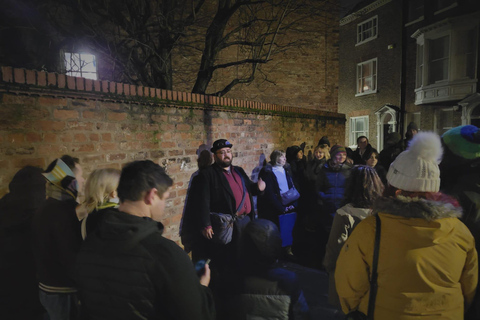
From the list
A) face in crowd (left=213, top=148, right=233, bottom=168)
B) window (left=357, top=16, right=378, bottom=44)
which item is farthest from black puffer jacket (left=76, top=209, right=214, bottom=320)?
window (left=357, top=16, right=378, bottom=44)

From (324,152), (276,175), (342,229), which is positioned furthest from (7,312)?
(324,152)

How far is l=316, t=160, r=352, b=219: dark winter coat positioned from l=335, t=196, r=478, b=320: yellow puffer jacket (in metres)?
2.62

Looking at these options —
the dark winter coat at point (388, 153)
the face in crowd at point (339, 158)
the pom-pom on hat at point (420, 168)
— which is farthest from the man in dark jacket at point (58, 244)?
the dark winter coat at point (388, 153)

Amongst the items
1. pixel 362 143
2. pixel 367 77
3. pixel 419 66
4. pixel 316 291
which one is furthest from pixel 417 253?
pixel 367 77

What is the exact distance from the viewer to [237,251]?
88.3 inches

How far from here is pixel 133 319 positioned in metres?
1.27

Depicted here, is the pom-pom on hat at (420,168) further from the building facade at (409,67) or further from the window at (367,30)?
the window at (367,30)

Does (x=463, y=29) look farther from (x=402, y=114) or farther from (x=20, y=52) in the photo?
(x=20, y=52)

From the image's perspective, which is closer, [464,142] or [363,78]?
[464,142]

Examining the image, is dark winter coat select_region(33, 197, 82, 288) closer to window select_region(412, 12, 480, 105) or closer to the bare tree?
the bare tree

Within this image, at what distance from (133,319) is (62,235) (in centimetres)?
115

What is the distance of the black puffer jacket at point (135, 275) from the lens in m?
1.26

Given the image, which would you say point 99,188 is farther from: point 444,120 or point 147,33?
point 444,120

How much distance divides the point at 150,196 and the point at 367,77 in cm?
2101
